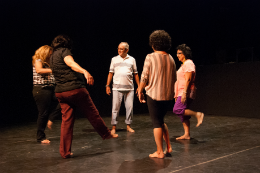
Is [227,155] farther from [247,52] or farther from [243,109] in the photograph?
[247,52]

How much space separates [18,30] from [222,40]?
4.95 metres

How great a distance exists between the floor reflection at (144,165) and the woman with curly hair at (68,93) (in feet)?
1.37

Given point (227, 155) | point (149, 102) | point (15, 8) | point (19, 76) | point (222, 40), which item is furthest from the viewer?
point (222, 40)

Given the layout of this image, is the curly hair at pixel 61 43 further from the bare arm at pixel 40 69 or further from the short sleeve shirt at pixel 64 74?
the bare arm at pixel 40 69

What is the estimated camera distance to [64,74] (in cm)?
291

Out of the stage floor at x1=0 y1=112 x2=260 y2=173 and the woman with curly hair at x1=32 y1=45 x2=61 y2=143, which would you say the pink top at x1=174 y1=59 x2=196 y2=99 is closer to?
the stage floor at x1=0 y1=112 x2=260 y2=173

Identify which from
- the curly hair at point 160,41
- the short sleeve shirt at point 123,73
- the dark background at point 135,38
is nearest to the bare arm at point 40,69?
the short sleeve shirt at point 123,73

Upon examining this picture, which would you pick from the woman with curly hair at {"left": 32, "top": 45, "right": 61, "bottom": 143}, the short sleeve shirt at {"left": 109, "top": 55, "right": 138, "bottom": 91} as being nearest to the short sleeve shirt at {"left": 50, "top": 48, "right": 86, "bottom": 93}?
the woman with curly hair at {"left": 32, "top": 45, "right": 61, "bottom": 143}

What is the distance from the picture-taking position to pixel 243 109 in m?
6.34

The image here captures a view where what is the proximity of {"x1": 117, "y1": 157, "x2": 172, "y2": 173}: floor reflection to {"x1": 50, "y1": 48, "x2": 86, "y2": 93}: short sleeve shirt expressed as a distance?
2.92 feet

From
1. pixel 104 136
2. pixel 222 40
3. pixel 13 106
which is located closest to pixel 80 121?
pixel 13 106

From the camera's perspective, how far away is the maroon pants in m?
2.87

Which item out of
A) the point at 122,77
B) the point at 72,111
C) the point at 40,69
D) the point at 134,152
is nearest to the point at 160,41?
the point at 72,111

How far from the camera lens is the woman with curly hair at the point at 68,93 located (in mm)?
2859
